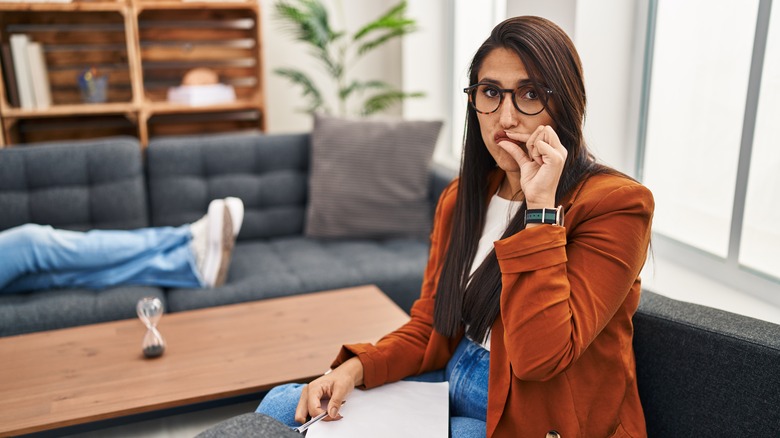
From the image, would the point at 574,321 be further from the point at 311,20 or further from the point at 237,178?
the point at 311,20

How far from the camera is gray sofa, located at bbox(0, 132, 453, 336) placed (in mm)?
2256

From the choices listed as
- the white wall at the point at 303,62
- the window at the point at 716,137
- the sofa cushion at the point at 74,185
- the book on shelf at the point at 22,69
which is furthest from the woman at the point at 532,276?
the white wall at the point at 303,62

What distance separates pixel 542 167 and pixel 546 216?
8 cm

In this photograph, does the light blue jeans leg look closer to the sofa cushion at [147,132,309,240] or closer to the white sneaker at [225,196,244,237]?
the white sneaker at [225,196,244,237]

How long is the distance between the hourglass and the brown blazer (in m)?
0.93

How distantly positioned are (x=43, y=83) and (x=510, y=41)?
117 inches

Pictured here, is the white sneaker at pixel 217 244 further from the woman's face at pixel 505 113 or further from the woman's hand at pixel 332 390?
the woman's face at pixel 505 113

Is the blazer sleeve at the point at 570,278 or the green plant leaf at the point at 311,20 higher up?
the green plant leaf at the point at 311,20

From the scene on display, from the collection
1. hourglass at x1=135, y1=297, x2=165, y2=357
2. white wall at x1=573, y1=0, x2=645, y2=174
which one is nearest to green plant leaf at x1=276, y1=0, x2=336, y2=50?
white wall at x1=573, y1=0, x2=645, y2=174

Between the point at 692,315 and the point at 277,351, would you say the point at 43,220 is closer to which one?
the point at 277,351

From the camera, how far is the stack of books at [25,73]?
3217 millimetres

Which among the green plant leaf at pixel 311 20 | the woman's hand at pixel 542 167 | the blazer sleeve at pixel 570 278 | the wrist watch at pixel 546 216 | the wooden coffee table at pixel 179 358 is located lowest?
the wooden coffee table at pixel 179 358

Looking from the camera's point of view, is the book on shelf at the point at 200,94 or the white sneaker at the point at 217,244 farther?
the book on shelf at the point at 200,94

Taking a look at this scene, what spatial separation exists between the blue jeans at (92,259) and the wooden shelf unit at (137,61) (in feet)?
3.69
